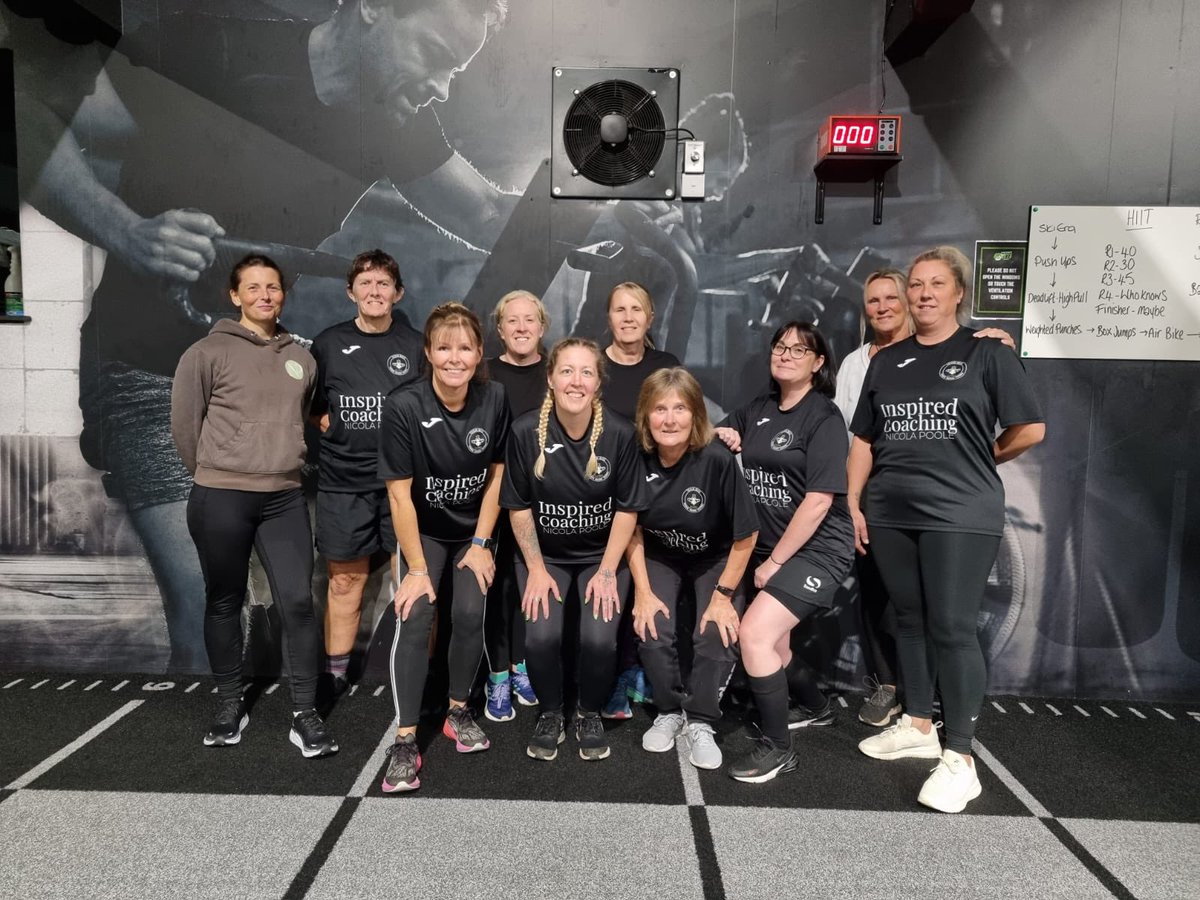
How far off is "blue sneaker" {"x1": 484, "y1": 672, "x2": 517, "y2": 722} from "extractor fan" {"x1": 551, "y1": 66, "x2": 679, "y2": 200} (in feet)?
6.10

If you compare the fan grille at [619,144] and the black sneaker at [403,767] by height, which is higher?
the fan grille at [619,144]

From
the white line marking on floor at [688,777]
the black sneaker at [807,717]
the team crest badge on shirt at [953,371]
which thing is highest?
the team crest badge on shirt at [953,371]

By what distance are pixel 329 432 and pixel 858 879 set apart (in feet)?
6.79

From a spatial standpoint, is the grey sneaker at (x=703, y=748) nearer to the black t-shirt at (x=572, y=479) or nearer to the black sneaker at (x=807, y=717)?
the black sneaker at (x=807, y=717)

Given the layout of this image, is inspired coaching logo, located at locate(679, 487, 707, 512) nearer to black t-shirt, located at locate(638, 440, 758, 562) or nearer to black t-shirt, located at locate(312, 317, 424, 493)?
black t-shirt, located at locate(638, 440, 758, 562)

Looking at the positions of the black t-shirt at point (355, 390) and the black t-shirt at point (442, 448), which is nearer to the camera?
the black t-shirt at point (442, 448)

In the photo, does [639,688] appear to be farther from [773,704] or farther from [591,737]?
[773,704]

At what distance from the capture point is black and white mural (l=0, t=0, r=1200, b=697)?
2.56 meters

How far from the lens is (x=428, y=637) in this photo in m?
2.04

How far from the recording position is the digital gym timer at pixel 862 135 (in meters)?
2.43

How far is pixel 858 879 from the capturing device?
159 cm

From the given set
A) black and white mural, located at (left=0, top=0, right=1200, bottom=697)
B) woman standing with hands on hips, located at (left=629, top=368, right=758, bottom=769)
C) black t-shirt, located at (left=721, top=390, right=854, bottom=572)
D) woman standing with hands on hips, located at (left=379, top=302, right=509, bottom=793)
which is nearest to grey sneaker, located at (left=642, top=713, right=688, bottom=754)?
woman standing with hands on hips, located at (left=629, top=368, right=758, bottom=769)

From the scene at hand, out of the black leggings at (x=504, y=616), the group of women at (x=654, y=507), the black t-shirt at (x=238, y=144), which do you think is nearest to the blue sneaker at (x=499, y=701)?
the black leggings at (x=504, y=616)

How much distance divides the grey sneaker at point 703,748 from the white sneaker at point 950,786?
0.58 m
